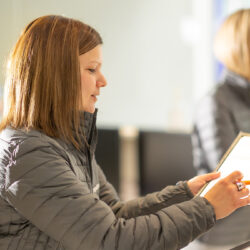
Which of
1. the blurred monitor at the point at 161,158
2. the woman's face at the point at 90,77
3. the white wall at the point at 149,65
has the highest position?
the woman's face at the point at 90,77

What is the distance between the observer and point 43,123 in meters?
0.97

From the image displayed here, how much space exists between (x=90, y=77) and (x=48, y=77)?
10 cm

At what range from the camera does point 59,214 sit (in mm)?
867

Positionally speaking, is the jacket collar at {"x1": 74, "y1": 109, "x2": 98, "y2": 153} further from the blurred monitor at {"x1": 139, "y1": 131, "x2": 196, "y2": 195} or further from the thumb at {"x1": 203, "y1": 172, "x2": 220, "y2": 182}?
the blurred monitor at {"x1": 139, "y1": 131, "x2": 196, "y2": 195}

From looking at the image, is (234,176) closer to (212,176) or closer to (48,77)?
(212,176)

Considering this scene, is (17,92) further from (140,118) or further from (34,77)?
(140,118)

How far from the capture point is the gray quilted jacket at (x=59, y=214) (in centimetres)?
87

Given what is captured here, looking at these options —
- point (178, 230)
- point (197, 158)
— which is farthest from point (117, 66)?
point (178, 230)

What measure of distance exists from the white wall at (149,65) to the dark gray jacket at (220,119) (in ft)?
5.46

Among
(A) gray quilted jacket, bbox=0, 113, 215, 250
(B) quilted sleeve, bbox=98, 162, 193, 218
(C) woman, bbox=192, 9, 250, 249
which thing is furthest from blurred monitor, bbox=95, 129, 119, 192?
(A) gray quilted jacket, bbox=0, 113, 215, 250

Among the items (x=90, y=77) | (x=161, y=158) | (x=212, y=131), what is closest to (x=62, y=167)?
(x=90, y=77)

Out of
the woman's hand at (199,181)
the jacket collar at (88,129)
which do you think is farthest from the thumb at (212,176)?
the jacket collar at (88,129)

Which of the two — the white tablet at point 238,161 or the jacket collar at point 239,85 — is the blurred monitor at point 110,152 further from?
the white tablet at point 238,161

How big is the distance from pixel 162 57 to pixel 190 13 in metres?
0.49
